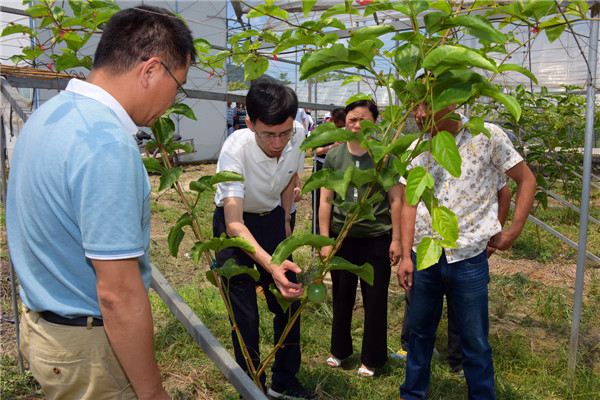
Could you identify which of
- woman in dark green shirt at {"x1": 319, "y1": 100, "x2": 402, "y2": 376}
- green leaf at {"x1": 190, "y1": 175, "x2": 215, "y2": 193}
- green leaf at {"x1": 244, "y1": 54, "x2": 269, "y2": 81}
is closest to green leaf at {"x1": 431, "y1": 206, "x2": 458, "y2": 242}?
green leaf at {"x1": 190, "y1": 175, "x2": 215, "y2": 193}

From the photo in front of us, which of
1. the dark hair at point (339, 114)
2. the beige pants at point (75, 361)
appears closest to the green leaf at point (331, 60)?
the beige pants at point (75, 361)

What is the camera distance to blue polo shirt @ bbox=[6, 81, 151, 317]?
92cm

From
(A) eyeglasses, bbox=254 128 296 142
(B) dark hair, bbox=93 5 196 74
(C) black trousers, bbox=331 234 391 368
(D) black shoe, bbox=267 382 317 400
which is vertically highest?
(B) dark hair, bbox=93 5 196 74

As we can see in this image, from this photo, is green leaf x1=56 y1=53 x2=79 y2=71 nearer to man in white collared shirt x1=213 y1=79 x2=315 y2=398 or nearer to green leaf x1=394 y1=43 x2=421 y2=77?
man in white collared shirt x1=213 y1=79 x2=315 y2=398

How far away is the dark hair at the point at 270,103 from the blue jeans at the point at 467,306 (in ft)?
3.15

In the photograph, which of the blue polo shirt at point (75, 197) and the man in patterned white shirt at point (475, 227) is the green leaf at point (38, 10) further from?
the man in patterned white shirt at point (475, 227)

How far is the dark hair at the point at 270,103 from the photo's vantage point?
1.89 m

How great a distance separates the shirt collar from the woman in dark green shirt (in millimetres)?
1694

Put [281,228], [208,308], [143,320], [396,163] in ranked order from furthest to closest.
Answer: [208,308] → [281,228] → [396,163] → [143,320]

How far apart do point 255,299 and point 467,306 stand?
3.13 feet

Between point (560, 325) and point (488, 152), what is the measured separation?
1.90 m

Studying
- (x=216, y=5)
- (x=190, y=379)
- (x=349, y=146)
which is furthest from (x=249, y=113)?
(x=216, y=5)

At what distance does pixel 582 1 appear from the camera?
1.15 m

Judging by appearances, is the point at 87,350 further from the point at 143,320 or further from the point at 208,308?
the point at 208,308
